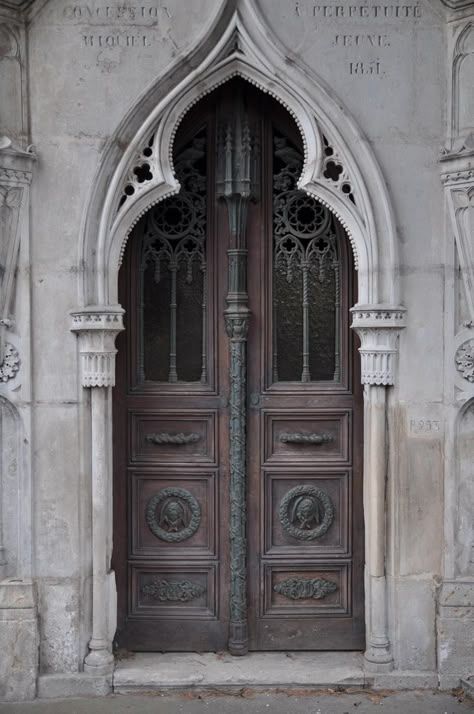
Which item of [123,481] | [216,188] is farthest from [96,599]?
[216,188]

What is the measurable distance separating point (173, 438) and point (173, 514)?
1.78ft

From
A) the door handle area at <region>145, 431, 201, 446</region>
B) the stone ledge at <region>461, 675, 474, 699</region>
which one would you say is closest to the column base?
the door handle area at <region>145, 431, 201, 446</region>

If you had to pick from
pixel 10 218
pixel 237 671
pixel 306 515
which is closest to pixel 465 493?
pixel 306 515

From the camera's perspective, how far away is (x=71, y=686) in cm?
622

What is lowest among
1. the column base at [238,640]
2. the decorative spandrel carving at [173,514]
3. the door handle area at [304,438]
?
the column base at [238,640]

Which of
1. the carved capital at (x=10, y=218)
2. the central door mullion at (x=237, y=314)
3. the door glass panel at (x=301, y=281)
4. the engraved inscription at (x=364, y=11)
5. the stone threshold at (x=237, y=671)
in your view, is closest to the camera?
the carved capital at (x=10, y=218)

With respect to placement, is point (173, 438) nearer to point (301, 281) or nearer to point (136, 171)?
point (301, 281)

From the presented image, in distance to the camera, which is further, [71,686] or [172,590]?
[172,590]

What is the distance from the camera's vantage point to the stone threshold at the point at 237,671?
6281 mm

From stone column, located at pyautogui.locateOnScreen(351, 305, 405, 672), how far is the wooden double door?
370 millimetres

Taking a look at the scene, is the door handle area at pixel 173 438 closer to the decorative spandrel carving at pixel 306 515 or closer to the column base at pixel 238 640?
the decorative spandrel carving at pixel 306 515

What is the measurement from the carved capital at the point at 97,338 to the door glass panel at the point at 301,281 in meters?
1.19

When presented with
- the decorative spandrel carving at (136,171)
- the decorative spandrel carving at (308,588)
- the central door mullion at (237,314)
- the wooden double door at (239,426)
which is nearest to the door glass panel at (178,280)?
the wooden double door at (239,426)

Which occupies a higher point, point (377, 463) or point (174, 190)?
point (174, 190)
